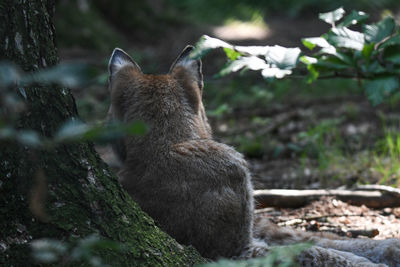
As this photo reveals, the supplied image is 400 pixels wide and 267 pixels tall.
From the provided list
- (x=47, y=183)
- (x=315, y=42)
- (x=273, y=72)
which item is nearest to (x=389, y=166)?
(x=315, y=42)

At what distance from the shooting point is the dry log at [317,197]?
4492 millimetres

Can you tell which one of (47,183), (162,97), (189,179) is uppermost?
(162,97)

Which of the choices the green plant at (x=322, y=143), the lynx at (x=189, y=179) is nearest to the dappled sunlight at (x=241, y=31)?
the green plant at (x=322, y=143)

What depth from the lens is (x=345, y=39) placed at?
3.12m

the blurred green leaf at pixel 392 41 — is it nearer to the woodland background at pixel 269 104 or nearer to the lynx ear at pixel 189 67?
the woodland background at pixel 269 104

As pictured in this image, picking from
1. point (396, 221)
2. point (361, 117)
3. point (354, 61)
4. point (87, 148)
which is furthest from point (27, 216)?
point (361, 117)

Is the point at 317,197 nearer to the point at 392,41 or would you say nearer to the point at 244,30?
the point at 392,41

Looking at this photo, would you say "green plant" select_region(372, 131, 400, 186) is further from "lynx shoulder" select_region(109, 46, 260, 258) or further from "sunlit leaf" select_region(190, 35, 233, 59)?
"sunlit leaf" select_region(190, 35, 233, 59)

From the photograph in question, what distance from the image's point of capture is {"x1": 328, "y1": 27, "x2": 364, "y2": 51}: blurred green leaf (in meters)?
3.08

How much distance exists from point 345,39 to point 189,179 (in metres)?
1.29

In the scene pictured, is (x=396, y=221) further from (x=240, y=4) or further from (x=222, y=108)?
(x=240, y=4)

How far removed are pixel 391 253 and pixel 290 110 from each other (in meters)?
4.42

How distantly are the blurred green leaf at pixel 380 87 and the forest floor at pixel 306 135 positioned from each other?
4.31 feet

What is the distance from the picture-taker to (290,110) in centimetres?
785
